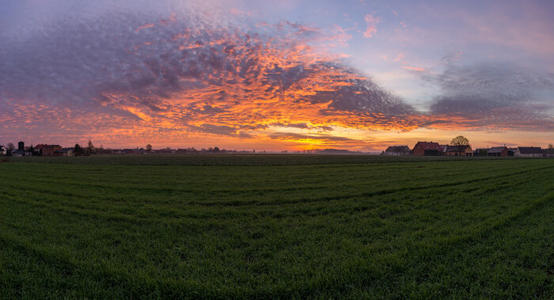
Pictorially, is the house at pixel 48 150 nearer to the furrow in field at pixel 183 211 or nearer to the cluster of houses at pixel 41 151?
the cluster of houses at pixel 41 151

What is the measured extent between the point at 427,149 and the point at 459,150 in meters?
15.4

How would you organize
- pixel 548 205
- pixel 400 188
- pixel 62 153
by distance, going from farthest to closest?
pixel 62 153
pixel 400 188
pixel 548 205

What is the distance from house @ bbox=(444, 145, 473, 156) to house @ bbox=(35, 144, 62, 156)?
21401 centimetres

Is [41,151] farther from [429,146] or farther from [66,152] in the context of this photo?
[429,146]

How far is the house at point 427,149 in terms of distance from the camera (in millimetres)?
109812

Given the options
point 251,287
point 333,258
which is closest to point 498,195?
point 333,258

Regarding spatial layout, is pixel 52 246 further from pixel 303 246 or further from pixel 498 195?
pixel 498 195

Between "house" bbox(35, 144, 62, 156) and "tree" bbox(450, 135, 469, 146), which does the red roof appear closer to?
"tree" bbox(450, 135, 469, 146)

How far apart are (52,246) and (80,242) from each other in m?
0.54

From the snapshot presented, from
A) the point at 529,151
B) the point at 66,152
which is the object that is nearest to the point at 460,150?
the point at 529,151

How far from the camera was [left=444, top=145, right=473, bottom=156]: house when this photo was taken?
363ft

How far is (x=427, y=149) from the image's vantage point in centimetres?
11212

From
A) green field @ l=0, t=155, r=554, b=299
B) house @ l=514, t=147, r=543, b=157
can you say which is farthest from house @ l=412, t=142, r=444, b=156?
green field @ l=0, t=155, r=554, b=299

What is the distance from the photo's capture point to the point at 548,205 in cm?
982
